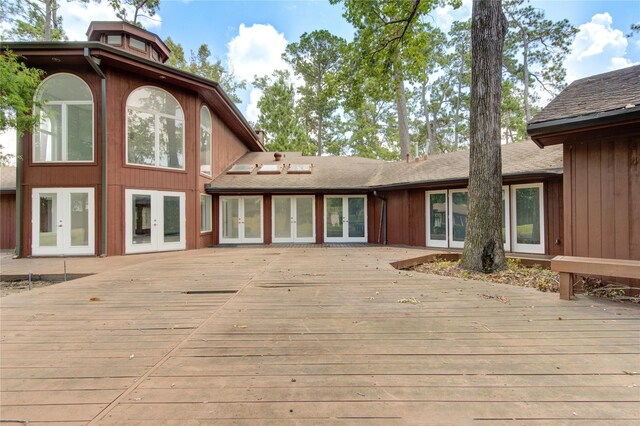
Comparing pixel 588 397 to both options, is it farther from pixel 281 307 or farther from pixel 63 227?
pixel 63 227

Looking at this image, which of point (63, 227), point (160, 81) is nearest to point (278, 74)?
point (160, 81)

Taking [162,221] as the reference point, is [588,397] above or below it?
below

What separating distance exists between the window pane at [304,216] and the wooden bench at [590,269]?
8257mm

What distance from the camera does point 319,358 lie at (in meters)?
2.05

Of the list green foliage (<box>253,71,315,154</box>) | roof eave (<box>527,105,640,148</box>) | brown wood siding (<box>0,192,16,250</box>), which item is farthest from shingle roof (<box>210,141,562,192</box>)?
brown wood siding (<box>0,192,16,250</box>)

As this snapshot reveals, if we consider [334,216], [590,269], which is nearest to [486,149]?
[590,269]

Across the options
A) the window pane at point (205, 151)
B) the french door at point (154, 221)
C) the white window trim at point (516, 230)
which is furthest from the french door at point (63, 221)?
the white window trim at point (516, 230)

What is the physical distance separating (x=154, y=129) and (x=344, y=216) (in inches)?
278

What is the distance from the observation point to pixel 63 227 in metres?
7.63

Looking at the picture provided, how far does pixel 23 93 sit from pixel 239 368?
946cm

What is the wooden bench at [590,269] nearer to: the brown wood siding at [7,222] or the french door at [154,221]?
the french door at [154,221]

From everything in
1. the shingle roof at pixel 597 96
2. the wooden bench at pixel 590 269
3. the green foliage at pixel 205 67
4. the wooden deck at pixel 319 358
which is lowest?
the wooden deck at pixel 319 358

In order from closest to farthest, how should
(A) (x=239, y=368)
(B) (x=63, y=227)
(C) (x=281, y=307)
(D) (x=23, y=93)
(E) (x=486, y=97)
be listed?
(A) (x=239, y=368) < (C) (x=281, y=307) < (E) (x=486, y=97) < (D) (x=23, y=93) < (B) (x=63, y=227)

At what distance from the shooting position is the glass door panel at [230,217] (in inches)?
425
